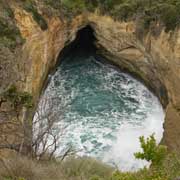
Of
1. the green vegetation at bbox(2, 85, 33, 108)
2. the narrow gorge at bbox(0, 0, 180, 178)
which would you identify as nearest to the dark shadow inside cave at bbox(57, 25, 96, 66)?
the narrow gorge at bbox(0, 0, 180, 178)

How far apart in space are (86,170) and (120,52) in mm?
15977

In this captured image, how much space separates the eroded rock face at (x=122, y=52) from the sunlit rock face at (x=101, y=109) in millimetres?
887

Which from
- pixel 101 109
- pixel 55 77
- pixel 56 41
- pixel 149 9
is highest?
pixel 149 9

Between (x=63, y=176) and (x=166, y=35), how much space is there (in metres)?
14.4

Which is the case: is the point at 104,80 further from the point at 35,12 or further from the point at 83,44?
the point at 35,12

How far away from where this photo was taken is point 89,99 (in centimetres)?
2761

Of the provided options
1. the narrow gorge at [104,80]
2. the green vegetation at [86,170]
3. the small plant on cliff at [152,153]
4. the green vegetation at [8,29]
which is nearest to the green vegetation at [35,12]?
the narrow gorge at [104,80]

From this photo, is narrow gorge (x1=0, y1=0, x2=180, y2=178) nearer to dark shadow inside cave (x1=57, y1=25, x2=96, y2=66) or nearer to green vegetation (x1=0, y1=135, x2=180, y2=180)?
dark shadow inside cave (x1=57, y1=25, x2=96, y2=66)

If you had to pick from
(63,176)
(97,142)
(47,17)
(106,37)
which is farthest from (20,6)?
(63,176)

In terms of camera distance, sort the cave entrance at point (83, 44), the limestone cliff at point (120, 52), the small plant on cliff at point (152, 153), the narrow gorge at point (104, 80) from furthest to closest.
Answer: the cave entrance at point (83, 44) < the limestone cliff at point (120, 52) < the narrow gorge at point (104, 80) < the small plant on cliff at point (152, 153)

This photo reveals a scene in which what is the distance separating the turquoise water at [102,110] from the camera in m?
23.3

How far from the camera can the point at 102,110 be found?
26688mm

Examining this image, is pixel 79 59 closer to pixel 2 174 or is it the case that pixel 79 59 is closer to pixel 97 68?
pixel 97 68

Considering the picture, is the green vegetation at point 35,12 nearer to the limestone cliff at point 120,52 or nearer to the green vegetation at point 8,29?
the limestone cliff at point 120,52
